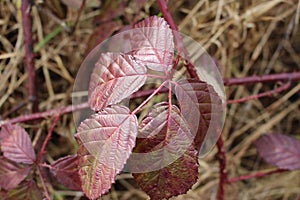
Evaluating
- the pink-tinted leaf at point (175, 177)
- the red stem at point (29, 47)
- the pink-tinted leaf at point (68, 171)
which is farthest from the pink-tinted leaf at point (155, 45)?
the red stem at point (29, 47)

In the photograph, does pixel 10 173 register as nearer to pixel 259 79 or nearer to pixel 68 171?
pixel 68 171

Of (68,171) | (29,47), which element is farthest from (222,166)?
(29,47)

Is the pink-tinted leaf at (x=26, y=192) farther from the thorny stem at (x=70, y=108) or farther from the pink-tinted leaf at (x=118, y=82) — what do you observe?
the pink-tinted leaf at (x=118, y=82)

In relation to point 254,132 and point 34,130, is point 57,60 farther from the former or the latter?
point 254,132

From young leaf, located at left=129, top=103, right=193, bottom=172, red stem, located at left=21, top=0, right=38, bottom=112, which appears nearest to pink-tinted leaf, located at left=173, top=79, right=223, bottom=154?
young leaf, located at left=129, top=103, right=193, bottom=172

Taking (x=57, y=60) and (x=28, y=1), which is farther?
(x=57, y=60)

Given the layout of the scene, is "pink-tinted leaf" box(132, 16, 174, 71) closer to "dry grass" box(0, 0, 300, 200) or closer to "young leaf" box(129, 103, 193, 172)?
"young leaf" box(129, 103, 193, 172)

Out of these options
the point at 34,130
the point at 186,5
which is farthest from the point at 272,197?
the point at 34,130

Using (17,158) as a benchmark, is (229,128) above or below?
below
